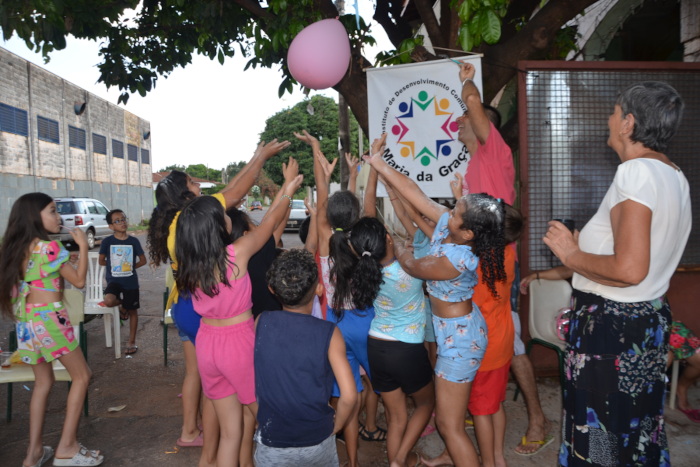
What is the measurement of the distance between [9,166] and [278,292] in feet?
58.5

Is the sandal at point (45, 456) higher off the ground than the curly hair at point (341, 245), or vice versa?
the curly hair at point (341, 245)

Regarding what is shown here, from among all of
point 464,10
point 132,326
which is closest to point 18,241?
point 132,326

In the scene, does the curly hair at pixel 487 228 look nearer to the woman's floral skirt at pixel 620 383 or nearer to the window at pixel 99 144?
the woman's floral skirt at pixel 620 383

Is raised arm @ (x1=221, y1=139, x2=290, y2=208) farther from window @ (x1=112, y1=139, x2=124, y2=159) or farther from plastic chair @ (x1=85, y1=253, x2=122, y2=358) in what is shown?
window @ (x1=112, y1=139, x2=124, y2=159)

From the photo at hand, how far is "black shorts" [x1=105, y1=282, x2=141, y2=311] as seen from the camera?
4715 millimetres

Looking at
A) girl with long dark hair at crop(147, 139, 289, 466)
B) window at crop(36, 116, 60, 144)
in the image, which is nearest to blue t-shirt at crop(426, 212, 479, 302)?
girl with long dark hair at crop(147, 139, 289, 466)

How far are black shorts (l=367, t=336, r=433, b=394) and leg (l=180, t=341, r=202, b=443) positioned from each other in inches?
50.2

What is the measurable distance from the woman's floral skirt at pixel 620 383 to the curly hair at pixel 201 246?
164 centimetres

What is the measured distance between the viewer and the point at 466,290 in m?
2.19

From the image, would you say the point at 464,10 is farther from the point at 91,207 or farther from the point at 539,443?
the point at 91,207

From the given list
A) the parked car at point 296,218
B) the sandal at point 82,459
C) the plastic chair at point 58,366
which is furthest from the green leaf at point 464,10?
the parked car at point 296,218

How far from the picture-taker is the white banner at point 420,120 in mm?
3689

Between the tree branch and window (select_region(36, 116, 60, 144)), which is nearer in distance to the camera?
the tree branch

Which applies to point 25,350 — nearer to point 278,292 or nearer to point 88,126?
point 278,292
